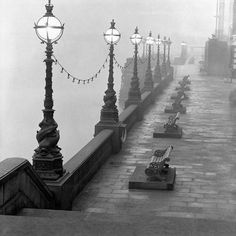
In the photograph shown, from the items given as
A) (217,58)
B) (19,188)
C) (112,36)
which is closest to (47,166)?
(19,188)

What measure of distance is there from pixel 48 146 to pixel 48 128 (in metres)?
0.34

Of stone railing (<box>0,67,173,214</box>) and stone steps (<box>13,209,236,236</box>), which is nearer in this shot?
stone steps (<box>13,209,236,236</box>)


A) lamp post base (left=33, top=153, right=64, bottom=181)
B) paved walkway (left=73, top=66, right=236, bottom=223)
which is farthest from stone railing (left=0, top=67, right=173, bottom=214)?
paved walkway (left=73, top=66, right=236, bottom=223)

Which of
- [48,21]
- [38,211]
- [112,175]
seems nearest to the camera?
[38,211]

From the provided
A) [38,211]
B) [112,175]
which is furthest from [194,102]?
[38,211]

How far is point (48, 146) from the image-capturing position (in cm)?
986

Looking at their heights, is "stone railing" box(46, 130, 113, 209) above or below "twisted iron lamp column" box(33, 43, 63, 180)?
below

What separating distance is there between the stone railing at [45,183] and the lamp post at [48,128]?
25 centimetres

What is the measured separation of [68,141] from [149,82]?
135 meters

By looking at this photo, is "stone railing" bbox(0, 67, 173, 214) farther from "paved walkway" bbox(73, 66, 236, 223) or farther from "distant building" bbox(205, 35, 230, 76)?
"distant building" bbox(205, 35, 230, 76)

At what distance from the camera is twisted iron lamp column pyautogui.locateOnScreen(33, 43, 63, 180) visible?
9.77m

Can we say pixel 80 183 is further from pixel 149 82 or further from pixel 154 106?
pixel 149 82

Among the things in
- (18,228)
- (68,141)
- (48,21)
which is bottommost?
(68,141)

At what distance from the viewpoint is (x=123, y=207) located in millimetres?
10719
